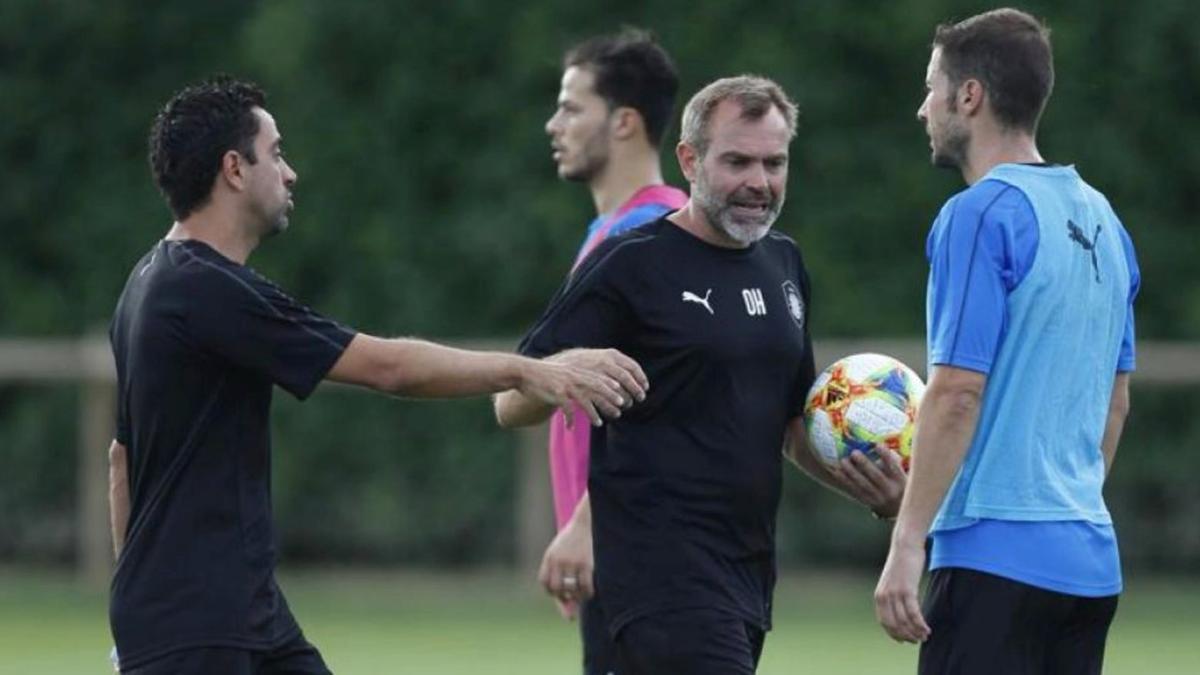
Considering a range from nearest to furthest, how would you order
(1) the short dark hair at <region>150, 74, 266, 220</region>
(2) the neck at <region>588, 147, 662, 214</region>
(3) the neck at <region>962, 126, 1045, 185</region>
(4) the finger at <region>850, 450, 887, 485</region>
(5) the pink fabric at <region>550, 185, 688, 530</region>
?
(3) the neck at <region>962, 126, 1045, 185</region>
(1) the short dark hair at <region>150, 74, 266, 220</region>
(4) the finger at <region>850, 450, 887, 485</region>
(5) the pink fabric at <region>550, 185, 688, 530</region>
(2) the neck at <region>588, 147, 662, 214</region>

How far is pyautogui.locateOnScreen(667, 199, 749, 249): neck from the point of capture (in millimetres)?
6559

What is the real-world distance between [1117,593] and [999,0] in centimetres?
943

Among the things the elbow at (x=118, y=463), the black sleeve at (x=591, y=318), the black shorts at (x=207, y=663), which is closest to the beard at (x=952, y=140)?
the black sleeve at (x=591, y=318)

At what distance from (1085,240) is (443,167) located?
10.3 meters

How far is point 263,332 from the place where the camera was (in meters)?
5.91

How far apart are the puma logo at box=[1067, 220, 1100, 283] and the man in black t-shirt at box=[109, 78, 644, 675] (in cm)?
109

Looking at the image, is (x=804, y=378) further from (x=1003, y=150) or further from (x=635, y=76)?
(x=635, y=76)

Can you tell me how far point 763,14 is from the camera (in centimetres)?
1520

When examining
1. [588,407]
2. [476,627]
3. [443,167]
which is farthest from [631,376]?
[443,167]

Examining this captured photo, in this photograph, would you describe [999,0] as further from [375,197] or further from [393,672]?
[393,672]

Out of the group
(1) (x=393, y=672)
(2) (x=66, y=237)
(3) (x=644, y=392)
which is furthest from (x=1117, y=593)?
(2) (x=66, y=237)

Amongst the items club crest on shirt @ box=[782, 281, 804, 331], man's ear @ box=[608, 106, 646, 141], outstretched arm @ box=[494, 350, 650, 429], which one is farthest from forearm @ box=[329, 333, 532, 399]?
man's ear @ box=[608, 106, 646, 141]

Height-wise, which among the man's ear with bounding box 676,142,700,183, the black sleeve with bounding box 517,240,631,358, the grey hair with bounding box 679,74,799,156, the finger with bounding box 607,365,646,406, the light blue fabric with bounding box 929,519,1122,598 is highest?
the grey hair with bounding box 679,74,799,156

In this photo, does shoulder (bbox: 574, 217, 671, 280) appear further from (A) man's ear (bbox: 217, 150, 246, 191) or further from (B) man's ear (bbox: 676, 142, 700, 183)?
(A) man's ear (bbox: 217, 150, 246, 191)
